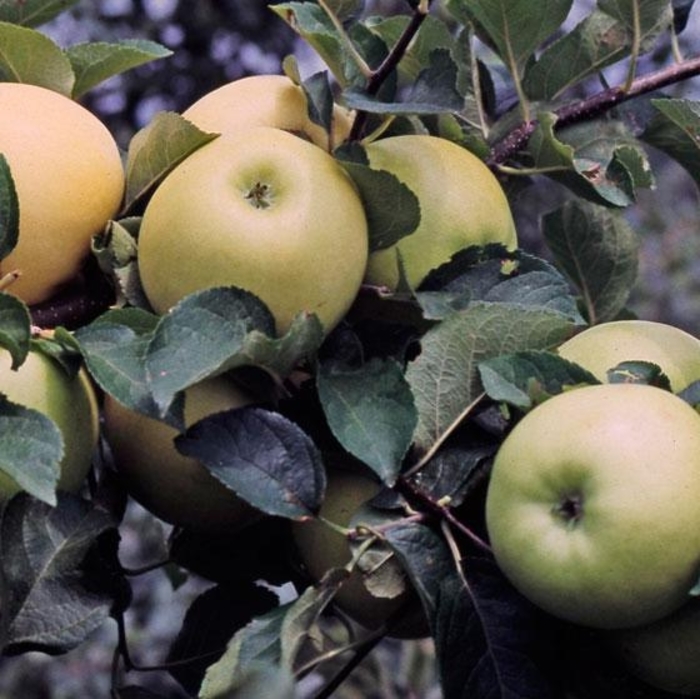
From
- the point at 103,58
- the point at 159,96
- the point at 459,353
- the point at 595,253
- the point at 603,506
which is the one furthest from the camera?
the point at 159,96

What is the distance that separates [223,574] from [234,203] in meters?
0.25

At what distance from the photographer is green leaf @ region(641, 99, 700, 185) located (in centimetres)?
78

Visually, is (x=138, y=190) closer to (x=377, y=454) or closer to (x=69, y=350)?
(x=69, y=350)

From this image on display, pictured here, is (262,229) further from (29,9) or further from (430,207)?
(29,9)

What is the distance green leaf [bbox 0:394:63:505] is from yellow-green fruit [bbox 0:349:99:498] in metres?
0.02

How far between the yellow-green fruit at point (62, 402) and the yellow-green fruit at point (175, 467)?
0.07 feet

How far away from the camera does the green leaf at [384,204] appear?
70 cm

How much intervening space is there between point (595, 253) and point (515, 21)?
19cm

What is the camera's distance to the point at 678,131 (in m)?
0.83

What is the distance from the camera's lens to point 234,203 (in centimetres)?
67

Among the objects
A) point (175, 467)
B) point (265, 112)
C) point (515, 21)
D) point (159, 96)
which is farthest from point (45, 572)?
point (159, 96)

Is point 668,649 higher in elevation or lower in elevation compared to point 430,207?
lower

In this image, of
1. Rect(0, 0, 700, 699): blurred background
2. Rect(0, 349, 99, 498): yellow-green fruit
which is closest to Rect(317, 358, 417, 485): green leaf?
Rect(0, 349, 99, 498): yellow-green fruit

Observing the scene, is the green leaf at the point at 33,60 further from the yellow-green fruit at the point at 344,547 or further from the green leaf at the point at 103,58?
the yellow-green fruit at the point at 344,547
